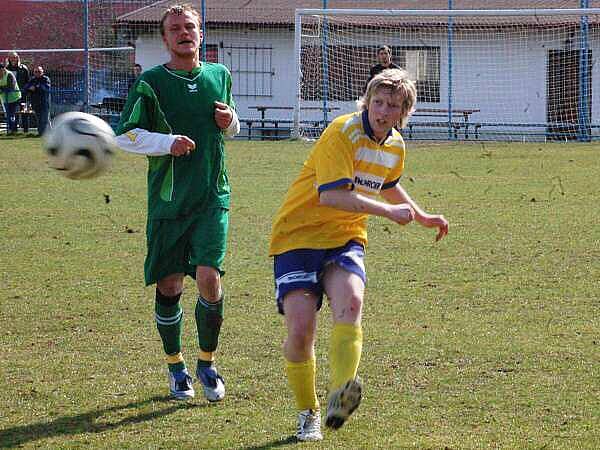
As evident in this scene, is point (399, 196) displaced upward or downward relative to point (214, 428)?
upward

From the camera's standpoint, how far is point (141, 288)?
7789mm

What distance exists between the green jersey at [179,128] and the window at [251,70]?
24.5m

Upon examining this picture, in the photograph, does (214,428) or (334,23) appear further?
(334,23)

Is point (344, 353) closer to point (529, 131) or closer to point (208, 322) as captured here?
point (208, 322)

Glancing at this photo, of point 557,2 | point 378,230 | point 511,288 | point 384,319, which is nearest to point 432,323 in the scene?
point 384,319

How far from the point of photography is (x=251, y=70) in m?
29.8

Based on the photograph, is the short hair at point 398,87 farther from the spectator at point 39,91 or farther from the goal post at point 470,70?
the spectator at point 39,91

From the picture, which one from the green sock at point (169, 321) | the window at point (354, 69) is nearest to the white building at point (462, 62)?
the window at point (354, 69)

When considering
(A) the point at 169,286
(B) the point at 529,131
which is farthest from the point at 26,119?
(A) the point at 169,286

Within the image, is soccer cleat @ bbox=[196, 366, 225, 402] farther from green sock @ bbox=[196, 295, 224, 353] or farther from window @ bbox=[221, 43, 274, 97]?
window @ bbox=[221, 43, 274, 97]

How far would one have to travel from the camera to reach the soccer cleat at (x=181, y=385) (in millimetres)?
5164

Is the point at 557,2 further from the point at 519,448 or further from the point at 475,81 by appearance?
the point at 519,448

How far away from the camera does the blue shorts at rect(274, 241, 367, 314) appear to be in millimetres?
4371

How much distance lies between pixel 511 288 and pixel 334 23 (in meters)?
18.2
